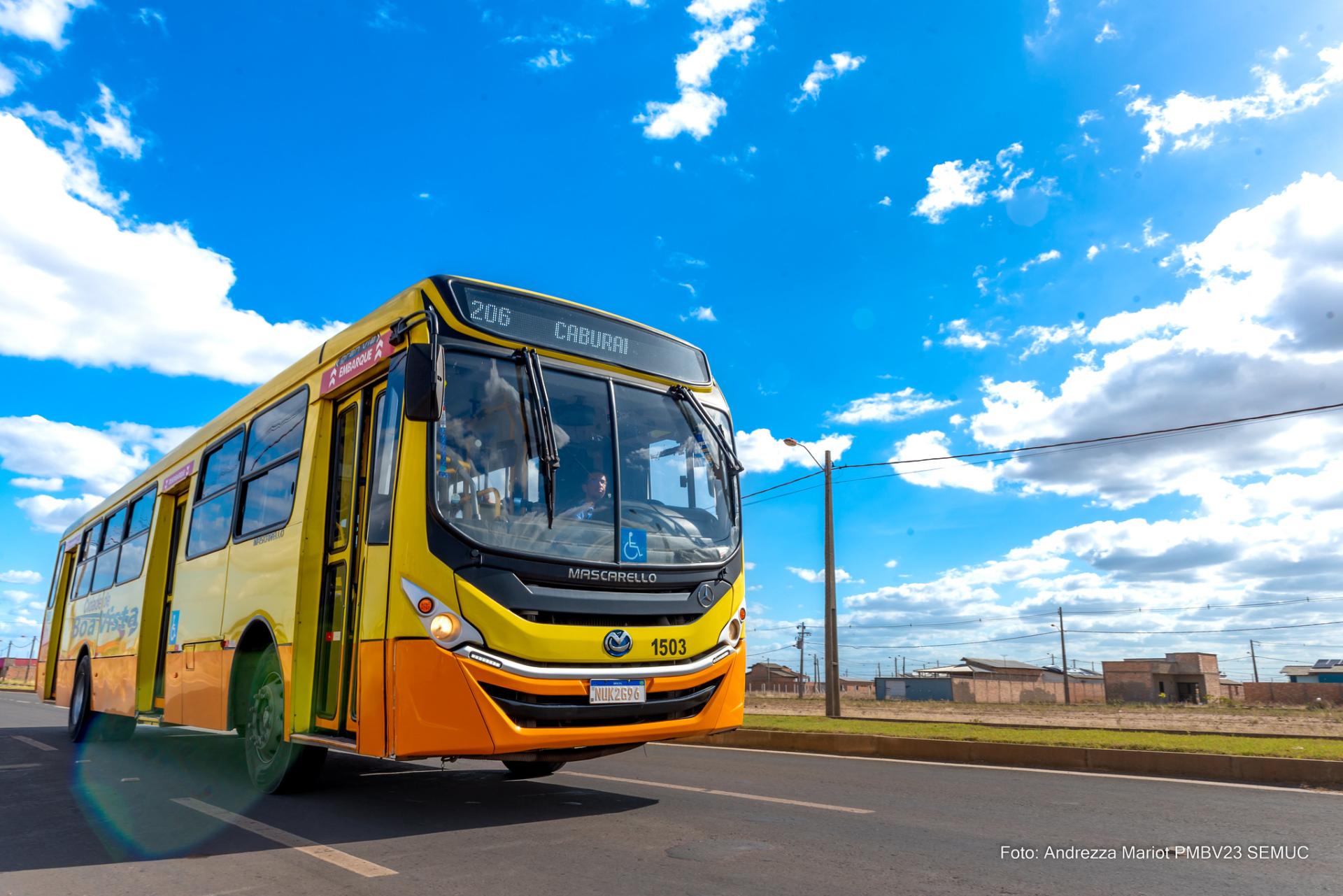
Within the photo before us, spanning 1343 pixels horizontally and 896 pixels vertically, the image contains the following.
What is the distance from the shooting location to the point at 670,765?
10.0 metres

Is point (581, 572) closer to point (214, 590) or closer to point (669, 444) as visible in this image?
point (669, 444)

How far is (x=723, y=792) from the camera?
7.57 metres

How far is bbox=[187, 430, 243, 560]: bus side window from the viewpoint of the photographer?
28.8 ft

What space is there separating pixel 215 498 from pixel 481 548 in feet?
16.6

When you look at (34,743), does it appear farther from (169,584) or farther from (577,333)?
(577,333)

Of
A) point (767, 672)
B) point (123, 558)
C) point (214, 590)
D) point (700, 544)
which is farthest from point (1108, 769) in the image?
point (767, 672)

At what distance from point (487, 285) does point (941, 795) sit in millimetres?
5475

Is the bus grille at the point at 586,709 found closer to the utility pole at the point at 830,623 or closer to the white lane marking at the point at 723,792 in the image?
the white lane marking at the point at 723,792

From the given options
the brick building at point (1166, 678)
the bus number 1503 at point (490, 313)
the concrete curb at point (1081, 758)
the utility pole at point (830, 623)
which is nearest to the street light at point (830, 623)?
the utility pole at point (830, 623)

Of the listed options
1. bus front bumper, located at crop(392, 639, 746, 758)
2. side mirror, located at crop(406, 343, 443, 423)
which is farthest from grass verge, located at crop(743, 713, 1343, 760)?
side mirror, located at crop(406, 343, 443, 423)

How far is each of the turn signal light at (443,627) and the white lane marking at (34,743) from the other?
33.0ft

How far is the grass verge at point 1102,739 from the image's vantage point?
10070 mm

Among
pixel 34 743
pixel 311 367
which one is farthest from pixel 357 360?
pixel 34 743

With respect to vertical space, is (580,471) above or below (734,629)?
above
